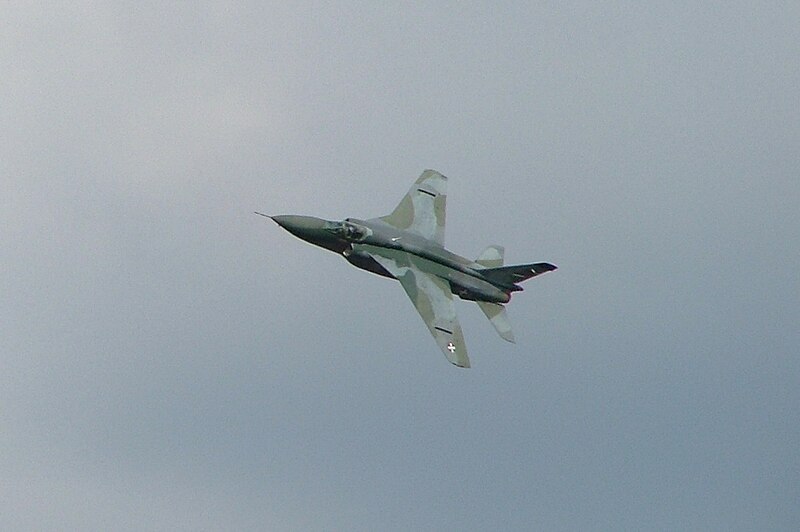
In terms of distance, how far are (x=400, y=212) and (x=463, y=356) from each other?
13851 millimetres

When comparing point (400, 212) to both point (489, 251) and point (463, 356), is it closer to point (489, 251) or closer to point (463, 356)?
point (489, 251)

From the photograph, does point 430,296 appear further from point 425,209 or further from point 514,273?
point 425,209

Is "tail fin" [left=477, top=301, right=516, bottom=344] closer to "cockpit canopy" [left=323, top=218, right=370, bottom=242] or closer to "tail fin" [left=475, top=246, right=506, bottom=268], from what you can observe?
"tail fin" [left=475, top=246, right=506, bottom=268]

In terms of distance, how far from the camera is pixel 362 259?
9419 cm

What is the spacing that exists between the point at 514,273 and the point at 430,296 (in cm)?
630

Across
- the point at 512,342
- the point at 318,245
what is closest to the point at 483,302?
the point at 512,342

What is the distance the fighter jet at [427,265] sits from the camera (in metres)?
92.8

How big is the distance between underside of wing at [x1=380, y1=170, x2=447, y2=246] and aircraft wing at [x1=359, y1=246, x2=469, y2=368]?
4901 millimetres

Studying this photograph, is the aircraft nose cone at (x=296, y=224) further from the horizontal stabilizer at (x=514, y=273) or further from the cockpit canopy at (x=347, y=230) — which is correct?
the horizontal stabilizer at (x=514, y=273)

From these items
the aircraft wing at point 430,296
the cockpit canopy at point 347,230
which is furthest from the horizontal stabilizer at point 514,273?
the cockpit canopy at point 347,230

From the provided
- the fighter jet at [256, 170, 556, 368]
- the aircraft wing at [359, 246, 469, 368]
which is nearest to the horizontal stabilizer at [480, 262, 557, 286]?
the fighter jet at [256, 170, 556, 368]

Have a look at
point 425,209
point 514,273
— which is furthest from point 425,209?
point 514,273

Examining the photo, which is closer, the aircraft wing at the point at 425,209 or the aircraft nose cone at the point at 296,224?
the aircraft nose cone at the point at 296,224

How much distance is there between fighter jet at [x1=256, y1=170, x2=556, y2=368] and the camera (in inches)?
3654
